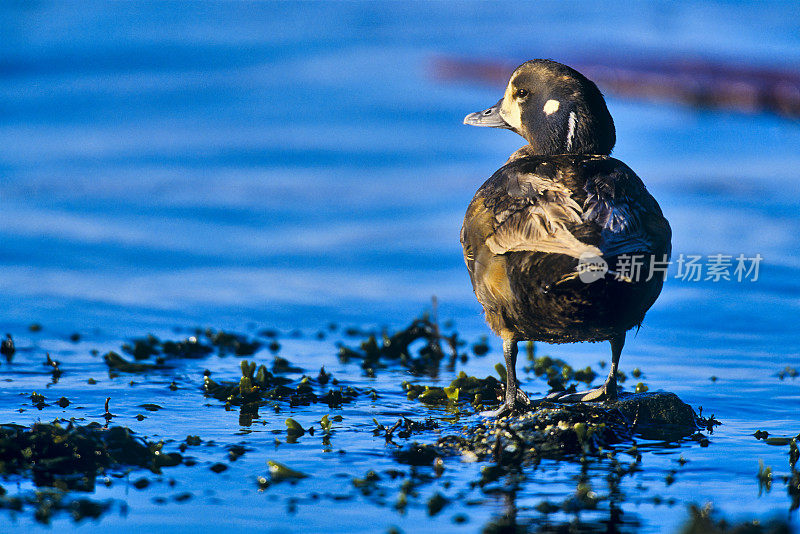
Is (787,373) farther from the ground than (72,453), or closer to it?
farther from the ground

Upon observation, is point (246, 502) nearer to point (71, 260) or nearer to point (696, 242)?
point (71, 260)

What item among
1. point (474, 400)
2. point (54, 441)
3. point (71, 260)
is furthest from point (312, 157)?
point (54, 441)

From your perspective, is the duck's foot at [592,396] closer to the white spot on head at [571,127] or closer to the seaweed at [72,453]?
the white spot on head at [571,127]

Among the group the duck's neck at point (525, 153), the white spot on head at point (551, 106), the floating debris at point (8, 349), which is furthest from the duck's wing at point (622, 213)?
the floating debris at point (8, 349)

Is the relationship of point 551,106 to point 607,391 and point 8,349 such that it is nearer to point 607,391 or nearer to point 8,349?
point 607,391

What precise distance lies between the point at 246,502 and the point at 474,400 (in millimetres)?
2131

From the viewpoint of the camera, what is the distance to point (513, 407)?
5613 millimetres

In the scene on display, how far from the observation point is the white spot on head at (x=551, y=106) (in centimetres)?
615

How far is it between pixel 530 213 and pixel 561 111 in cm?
122

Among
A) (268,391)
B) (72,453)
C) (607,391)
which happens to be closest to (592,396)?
(607,391)

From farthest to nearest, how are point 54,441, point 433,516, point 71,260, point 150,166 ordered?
point 150,166 < point 71,260 < point 54,441 < point 433,516

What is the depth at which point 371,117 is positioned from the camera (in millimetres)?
18109

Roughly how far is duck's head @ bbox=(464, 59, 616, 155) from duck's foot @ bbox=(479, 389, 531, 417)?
4.75 feet

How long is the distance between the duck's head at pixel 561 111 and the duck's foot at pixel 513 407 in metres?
1.45
